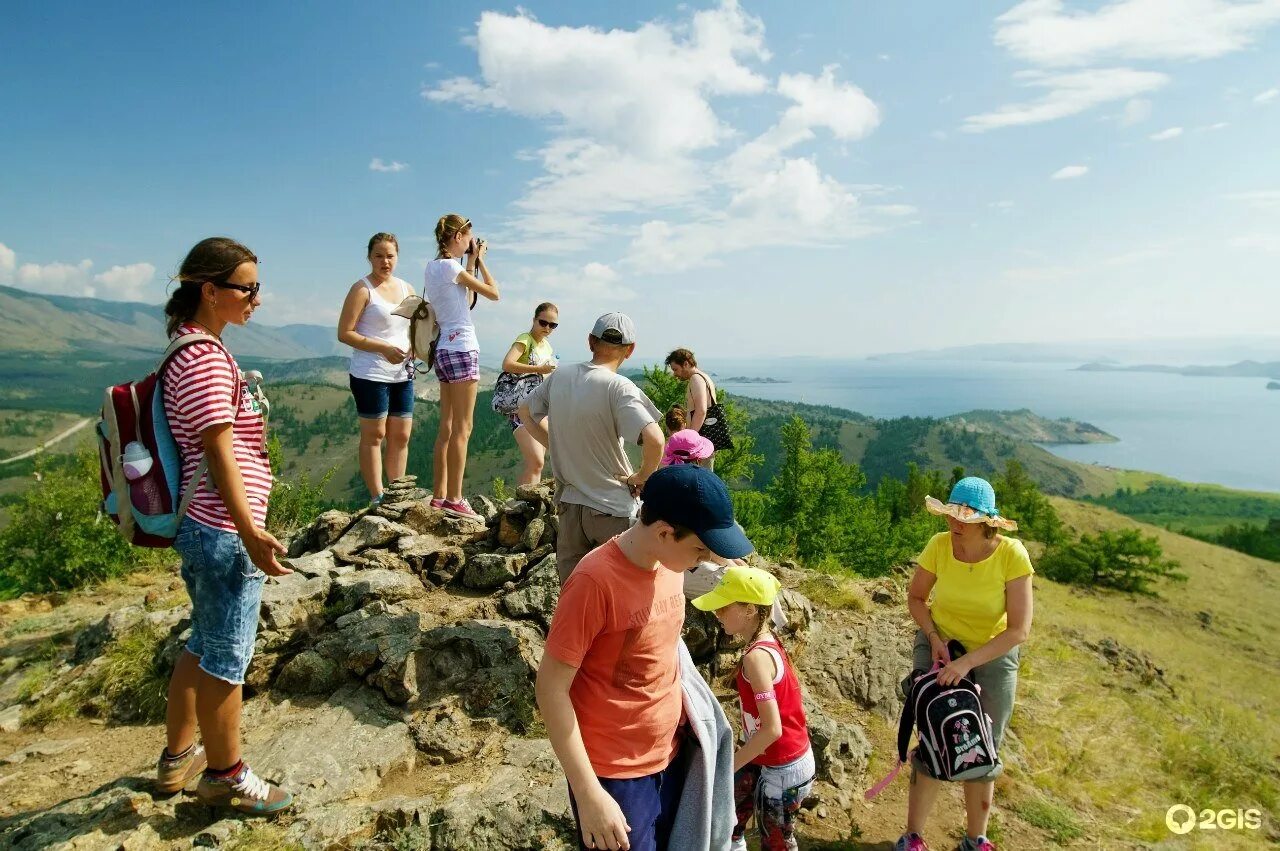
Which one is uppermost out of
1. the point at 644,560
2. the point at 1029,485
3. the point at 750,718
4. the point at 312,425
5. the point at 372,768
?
the point at 644,560

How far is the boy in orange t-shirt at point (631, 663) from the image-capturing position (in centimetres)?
223

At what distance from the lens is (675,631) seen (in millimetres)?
2672

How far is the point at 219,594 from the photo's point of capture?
3158 millimetres

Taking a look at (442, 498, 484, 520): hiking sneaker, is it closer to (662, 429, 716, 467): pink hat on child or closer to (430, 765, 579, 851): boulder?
(662, 429, 716, 467): pink hat on child

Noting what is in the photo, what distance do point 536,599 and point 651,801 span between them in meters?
3.71

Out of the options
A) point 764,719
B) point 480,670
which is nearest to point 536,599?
point 480,670

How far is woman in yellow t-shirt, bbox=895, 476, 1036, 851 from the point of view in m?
4.06

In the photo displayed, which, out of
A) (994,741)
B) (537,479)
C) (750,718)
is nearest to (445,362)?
(537,479)

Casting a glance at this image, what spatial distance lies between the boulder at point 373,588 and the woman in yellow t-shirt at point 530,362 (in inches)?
72.1

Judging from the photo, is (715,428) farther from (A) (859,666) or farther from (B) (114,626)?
(B) (114,626)

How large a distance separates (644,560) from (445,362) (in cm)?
489

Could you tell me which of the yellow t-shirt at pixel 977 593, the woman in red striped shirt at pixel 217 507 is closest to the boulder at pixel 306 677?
the woman in red striped shirt at pixel 217 507

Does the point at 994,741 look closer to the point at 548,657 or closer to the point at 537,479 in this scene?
the point at 548,657

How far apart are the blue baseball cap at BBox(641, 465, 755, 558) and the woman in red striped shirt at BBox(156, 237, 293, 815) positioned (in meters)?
1.90
